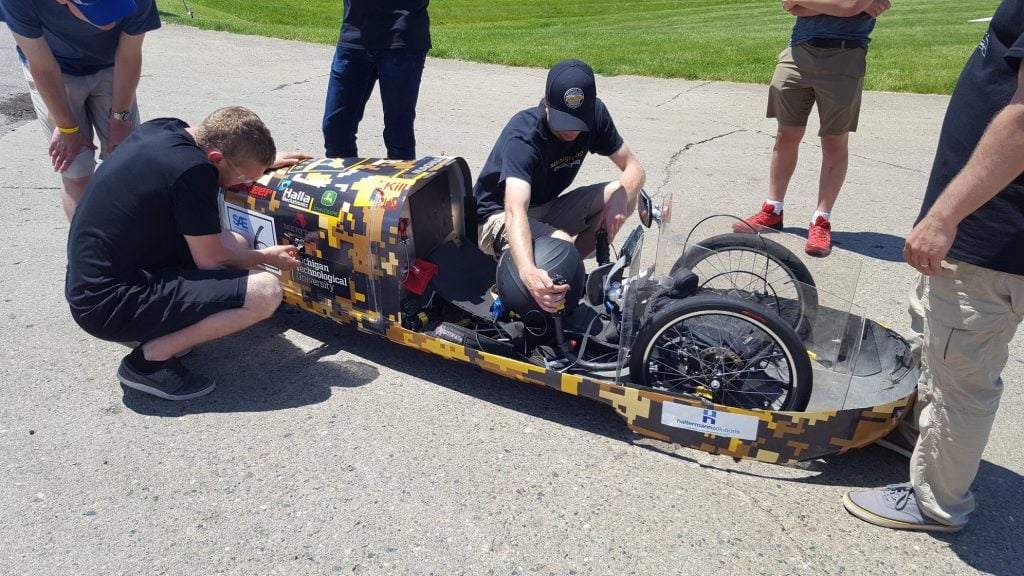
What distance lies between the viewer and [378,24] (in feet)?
17.1

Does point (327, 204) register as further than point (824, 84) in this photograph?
No

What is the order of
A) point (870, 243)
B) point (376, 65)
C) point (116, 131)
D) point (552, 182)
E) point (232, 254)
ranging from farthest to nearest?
point (870, 243) < point (376, 65) < point (116, 131) < point (552, 182) < point (232, 254)

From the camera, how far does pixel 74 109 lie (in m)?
4.76

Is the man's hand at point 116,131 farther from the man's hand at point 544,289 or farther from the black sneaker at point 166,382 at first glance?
the man's hand at point 544,289

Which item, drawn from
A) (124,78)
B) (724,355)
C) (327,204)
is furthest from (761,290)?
(124,78)

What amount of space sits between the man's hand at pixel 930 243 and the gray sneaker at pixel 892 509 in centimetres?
93

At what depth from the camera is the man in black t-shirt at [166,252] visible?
357cm

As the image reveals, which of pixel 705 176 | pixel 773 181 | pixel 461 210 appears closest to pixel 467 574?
pixel 461 210

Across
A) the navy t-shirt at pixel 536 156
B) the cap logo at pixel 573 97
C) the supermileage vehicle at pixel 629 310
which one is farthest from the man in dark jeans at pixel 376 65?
the cap logo at pixel 573 97

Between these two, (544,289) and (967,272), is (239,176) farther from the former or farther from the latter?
(967,272)

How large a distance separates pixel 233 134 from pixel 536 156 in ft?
4.69

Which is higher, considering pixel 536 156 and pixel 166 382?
pixel 536 156

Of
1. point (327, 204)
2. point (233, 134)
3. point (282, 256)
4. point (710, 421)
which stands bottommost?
point (710, 421)

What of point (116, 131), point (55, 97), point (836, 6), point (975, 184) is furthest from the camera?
point (836, 6)
